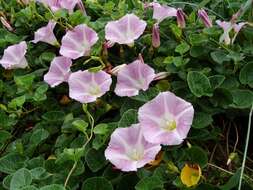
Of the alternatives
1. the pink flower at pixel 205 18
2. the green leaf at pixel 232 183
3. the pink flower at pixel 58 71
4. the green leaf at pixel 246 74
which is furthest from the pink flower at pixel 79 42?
the green leaf at pixel 232 183

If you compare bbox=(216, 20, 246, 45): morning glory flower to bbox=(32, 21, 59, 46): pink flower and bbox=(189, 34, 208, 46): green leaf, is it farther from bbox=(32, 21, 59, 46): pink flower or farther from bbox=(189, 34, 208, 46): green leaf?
bbox=(32, 21, 59, 46): pink flower

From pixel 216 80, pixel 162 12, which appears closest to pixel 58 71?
pixel 162 12

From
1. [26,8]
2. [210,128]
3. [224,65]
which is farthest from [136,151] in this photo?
[26,8]

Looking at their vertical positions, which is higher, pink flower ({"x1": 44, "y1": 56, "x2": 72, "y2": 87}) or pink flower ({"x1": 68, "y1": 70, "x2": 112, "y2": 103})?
pink flower ({"x1": 68, "y1": 70, "x2": 112, "y2": 103})

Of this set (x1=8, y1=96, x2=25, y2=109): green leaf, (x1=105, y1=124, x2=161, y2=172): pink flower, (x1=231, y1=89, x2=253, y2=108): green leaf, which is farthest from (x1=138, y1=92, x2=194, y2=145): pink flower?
(x1=8, y1=96, x2=25, y2=109): green leaf

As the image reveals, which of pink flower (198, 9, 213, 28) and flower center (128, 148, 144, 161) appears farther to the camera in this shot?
pink flower (198, 9, 213, 28)

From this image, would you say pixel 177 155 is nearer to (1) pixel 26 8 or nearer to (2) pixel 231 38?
(2) pixel 231 38
